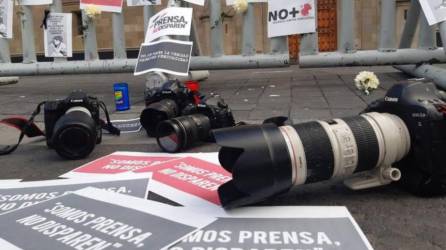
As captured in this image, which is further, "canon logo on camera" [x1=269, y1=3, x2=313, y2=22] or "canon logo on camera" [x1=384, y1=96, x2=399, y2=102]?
"canon logo on camera" [x1=269, y1=3, x2=313, y2=22]

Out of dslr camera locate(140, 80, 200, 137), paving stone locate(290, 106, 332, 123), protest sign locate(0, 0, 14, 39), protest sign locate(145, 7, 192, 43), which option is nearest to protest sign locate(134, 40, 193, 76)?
protest sign locate(145, 7, 192, 43)

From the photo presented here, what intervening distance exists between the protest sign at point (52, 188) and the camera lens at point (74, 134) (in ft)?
1.13

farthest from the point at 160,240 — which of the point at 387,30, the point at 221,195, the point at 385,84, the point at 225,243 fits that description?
the point at 385,84

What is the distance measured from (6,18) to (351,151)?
4.02m

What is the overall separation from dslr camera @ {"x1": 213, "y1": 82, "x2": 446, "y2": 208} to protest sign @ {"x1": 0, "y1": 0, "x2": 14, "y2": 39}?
3.70 m

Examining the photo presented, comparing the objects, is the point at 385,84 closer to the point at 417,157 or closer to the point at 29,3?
the point at 417,157

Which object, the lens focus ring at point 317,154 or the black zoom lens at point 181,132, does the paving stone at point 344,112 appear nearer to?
the black zoom lens at point 181,132

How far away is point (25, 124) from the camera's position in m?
2.41

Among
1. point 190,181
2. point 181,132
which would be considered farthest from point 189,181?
point 181,132

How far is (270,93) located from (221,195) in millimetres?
2841

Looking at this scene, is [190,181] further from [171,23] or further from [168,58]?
[171,23]

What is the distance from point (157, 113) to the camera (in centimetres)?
248

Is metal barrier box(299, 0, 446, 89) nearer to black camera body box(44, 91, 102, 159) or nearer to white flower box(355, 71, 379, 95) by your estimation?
white flower box(355, 71, 379, 95)

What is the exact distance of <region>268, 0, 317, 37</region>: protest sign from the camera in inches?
144
